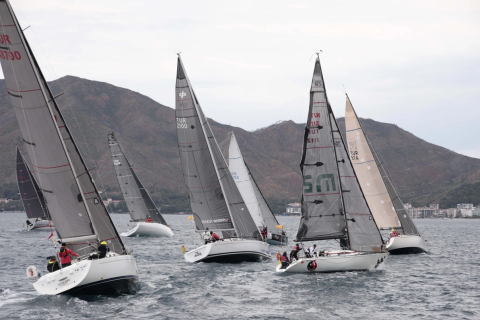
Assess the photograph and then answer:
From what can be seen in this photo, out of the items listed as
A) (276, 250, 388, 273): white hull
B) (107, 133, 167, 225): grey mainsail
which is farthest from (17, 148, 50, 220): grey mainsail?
(276, 250, 388, 273): white hull

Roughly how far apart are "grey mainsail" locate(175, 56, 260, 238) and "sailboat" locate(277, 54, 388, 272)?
5.40m

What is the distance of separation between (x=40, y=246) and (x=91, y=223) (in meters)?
31.1

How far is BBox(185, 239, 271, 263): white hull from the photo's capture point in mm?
32719

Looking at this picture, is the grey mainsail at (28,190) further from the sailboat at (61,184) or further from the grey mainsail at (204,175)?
the sailboat at (61,184)

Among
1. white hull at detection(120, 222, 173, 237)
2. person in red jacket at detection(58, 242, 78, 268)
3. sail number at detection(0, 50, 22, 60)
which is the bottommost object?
person in red jacket at detection(58, 242, 78, 268)

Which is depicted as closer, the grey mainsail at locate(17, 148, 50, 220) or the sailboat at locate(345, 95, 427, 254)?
the sailboat at locate(345, 95, 427, 254)

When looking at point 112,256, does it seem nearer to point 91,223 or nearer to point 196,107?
point 91,223

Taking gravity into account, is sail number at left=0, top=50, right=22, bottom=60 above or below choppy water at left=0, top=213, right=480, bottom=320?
above

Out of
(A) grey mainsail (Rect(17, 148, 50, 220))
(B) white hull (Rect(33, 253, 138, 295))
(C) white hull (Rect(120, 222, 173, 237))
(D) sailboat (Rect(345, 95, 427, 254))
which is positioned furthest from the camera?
(A) grey mainsail (Rect(17, 148, 50, 220))

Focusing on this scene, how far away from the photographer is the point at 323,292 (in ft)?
82.8

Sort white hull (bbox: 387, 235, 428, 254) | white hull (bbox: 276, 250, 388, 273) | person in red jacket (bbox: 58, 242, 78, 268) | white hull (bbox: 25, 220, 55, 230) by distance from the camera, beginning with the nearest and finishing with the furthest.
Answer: person in red jacket (bbox: 58, 242, 78, 268)
white hull (bbox: 276, 250, 388, 273)
white hull (bbox: 387, 235, 428, 254)
white hull (bbox: 25, 220, 55, 230)

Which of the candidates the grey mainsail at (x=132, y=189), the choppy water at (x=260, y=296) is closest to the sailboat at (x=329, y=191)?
the choppy water at (x=260, y=296)

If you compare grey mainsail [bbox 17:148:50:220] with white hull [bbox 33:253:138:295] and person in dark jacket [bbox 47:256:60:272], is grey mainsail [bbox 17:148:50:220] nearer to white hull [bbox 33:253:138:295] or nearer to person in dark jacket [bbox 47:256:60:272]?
person in dark jacket [bbox 47:256:60:272]

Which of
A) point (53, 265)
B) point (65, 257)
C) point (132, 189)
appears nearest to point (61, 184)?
point (65, 257)
